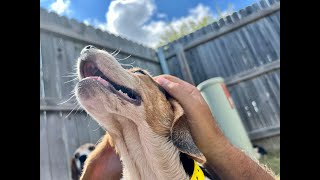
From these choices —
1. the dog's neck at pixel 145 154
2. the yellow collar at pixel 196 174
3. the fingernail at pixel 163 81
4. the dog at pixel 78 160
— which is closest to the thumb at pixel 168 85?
the fingernail at pixel 163 81

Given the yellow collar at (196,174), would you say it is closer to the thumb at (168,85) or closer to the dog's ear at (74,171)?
the thumb at (168,85)

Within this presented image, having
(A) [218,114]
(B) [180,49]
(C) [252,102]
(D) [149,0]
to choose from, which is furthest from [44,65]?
(C) [252,102]

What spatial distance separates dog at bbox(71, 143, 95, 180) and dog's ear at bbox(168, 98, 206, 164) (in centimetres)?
115

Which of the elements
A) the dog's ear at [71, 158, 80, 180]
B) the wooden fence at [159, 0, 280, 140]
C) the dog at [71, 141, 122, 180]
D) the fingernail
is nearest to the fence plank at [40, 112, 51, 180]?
the dog's ear at [71, 158, 80, 180]

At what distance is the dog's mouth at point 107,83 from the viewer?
0.97 m

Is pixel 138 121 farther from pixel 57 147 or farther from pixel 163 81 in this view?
pixel 57 147

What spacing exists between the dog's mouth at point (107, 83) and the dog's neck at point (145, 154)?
0.08 metres

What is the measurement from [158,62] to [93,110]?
196cm

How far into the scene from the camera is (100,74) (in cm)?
102

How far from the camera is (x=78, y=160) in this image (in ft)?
6.82

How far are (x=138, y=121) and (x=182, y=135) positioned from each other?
15cm

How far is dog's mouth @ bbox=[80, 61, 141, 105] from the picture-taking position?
3.18ft

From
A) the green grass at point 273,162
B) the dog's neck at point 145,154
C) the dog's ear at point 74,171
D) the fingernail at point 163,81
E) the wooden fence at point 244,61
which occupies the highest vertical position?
the wooden fence at point 244,61

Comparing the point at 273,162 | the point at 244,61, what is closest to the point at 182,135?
the point at 273,162
